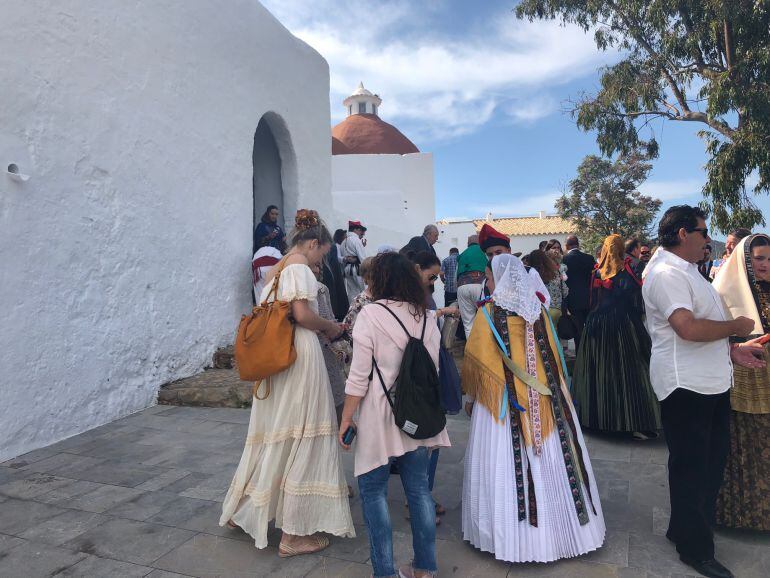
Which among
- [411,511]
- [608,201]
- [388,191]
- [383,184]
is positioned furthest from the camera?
[608,201]

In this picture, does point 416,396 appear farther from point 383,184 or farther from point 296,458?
point 383,184

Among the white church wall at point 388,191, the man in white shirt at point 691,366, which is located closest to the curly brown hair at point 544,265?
the man in white shirt at point 691,366

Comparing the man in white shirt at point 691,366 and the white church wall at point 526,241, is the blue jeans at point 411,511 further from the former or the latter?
the white church wall at point 526,241

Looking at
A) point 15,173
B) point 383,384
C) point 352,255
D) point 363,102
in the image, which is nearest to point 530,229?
point 363,102

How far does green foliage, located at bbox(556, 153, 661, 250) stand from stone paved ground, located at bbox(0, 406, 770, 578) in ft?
72.6

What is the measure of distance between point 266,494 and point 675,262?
2.28 metres

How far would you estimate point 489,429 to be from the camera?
8.75ft

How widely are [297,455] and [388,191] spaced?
13.7m

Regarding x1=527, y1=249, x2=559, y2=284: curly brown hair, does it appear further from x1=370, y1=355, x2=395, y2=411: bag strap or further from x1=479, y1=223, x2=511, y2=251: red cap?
x1=370, y1=355, x2=395, y2=411: bag strap

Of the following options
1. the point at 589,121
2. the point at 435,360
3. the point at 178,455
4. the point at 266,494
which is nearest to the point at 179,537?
the point at 266,494

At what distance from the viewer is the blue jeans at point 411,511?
2.22 m

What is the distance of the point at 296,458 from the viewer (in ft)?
8.90

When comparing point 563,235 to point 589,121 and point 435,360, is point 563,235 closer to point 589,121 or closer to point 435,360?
point 589,121

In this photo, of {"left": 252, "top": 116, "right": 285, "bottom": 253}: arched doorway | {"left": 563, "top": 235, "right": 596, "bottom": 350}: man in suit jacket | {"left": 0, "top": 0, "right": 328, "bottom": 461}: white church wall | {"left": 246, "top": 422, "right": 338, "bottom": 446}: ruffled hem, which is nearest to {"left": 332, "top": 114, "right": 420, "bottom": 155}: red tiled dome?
{"left": 252, "top": 116, "right": 285, "bottom": 253}: arched doorway
